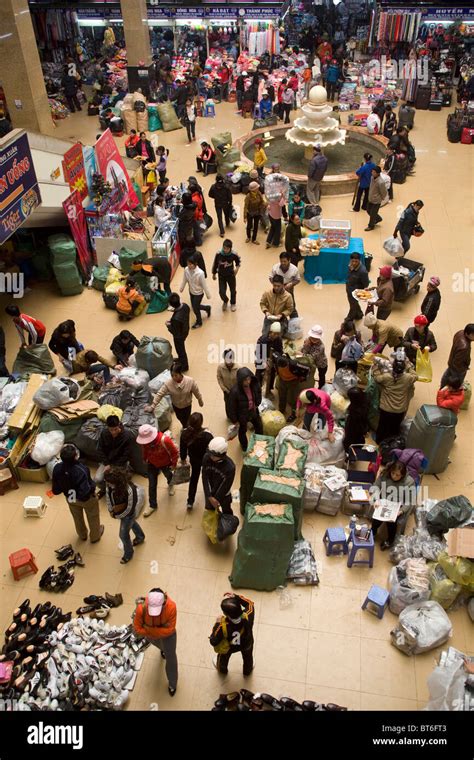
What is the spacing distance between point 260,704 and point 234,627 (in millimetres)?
842

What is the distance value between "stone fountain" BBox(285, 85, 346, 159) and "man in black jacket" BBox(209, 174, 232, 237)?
121 inches

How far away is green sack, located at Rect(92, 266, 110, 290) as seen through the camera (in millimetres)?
10617

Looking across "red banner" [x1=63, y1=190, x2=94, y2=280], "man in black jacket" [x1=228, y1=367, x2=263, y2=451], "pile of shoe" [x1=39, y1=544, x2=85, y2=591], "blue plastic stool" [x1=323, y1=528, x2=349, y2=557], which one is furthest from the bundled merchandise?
"red banner" [x1=63, y1=190, x2=94, y2=280]

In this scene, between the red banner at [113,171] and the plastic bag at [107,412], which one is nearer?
the plastic bag at [107,412]

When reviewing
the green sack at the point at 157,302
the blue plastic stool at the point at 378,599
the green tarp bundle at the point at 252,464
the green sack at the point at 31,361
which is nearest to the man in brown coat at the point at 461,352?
the green tarp bundle at the point at 252,464

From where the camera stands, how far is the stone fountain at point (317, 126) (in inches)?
546

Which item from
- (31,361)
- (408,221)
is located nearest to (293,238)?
(408,221)

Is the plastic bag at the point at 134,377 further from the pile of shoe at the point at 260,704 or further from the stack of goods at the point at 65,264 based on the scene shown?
the pile of shoe at the point at 260,704

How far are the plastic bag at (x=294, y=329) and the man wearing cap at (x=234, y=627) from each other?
16.0 ft

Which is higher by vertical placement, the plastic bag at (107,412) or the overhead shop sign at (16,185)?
the overhead shop sign at (16,185)

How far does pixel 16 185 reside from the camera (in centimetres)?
905

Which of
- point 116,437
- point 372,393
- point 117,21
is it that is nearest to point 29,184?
point 116,437
